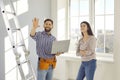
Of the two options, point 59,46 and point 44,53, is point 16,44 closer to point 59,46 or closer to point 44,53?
point 44,53

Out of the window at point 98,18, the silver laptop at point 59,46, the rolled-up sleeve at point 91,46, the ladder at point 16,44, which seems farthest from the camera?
the window at point 98,18

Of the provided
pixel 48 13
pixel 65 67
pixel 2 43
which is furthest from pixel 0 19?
pixel 65 67

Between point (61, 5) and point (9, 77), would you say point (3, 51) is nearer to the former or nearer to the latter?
point (9, 77)

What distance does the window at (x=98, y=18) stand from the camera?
17.1ft

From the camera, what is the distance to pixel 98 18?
5.39m

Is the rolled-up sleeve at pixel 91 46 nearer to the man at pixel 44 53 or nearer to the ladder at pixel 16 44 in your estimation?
the man at pixel 44 53

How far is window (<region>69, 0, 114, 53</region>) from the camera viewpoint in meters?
5.20

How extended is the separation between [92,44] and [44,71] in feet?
3.33

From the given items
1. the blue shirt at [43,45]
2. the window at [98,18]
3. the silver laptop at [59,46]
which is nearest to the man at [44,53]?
the blue shirt at [43,45]

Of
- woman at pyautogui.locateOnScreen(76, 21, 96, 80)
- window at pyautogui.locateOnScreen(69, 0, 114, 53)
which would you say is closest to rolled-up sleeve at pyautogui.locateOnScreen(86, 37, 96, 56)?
woman at pyautogui.locateOnScreen(76, 21, 96, 80)

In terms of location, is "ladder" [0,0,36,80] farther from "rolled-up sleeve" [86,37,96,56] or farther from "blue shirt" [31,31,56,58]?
"rolled-up sleeve" [86,37,96,56]

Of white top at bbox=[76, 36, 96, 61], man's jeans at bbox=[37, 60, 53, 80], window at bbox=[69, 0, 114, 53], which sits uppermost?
window at bbox=[69, 0, 114, 53]

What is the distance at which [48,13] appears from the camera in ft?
18.6

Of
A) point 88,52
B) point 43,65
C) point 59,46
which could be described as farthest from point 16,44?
point 88,52
